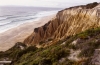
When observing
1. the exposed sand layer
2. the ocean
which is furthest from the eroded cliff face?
the ocean

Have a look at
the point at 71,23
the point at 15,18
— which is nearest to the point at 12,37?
the point at 71,23

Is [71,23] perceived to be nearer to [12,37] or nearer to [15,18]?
[12,37]

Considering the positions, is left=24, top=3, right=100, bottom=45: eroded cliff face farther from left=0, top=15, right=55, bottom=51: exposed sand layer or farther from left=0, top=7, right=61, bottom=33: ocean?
left=0, top=7, right=61, bottom=33: ocean

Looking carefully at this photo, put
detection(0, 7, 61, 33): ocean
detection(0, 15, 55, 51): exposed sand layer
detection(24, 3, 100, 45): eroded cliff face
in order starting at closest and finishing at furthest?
detection(24, 3, 100, 45): eroded cliff face < detection(0, 15, 55, 51): exposed sand layer < detection(0, 7, 61, 33): ocean

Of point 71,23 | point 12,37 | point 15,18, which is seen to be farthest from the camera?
point 15,18

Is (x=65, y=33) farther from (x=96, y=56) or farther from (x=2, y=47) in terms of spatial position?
(x=96, y=56)

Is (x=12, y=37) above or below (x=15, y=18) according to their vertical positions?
above

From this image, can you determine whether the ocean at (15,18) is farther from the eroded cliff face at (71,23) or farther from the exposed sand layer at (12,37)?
the eroded cliff face at (71,23)

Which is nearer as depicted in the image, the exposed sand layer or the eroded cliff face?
the eroded cliff face

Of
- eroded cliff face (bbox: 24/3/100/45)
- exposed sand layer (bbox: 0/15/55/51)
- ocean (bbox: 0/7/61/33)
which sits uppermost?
eroded cliff face (bbox: 24/3/100/45)
